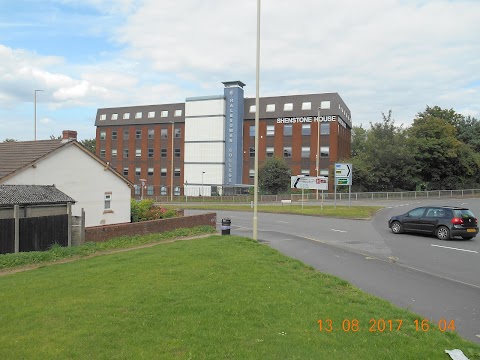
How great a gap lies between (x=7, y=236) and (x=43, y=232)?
1.54 meters

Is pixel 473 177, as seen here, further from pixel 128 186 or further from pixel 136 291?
pixel 136 291

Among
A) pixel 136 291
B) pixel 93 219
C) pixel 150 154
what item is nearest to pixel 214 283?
pixel 136 291

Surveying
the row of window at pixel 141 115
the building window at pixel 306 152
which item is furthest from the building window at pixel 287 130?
the row of window at pixel 141 115

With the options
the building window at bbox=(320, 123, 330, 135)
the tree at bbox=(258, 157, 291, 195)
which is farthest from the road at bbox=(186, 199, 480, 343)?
the building window at bbox=(320, 123, 330, 135)

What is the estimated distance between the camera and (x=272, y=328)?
6035mm

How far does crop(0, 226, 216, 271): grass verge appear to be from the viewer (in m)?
14.1

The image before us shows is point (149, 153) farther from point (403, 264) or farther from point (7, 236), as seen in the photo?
point (403, 264)

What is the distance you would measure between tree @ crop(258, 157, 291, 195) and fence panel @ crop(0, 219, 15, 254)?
46.5 meters

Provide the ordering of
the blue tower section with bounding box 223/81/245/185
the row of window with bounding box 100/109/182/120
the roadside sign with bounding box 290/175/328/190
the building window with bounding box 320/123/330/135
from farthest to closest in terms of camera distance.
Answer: the row of window with bounding box 100/109/182/120
the blue tower section with bounding box 223/81/245/185
the building window with bounding box 320/123/330/135
the roadside sign with bounding box 290/175/328/190

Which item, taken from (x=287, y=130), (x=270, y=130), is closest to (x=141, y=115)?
(x=270, y=130)

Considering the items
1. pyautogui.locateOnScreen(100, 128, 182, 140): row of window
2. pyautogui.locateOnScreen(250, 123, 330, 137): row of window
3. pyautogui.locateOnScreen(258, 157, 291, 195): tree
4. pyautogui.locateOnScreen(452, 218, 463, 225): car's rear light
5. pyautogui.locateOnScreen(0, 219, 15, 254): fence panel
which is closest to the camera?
pyautogui.locateOnScreen(0, 219, 15, 254): fence panel

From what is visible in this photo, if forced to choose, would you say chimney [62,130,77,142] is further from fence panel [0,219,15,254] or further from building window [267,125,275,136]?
building window [267,125,275,136]

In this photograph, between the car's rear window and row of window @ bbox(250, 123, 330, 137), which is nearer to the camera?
the car's rear window

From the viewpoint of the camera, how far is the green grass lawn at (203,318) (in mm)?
5254
